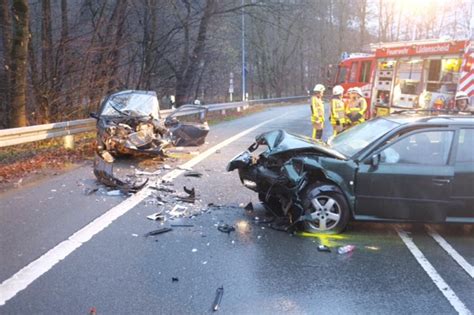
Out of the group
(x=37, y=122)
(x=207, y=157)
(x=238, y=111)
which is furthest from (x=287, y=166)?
(x=238, y=111)

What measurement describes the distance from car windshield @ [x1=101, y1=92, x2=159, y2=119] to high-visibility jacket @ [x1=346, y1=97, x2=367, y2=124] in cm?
442

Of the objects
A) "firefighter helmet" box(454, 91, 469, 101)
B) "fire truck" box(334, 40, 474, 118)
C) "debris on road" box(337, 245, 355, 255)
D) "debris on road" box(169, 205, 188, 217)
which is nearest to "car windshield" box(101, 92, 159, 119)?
"debris on road" box(169, 205, 188, 217)

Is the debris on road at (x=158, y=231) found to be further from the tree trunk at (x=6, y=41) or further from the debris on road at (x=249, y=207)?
the tree trunk at (x=6, y=41)

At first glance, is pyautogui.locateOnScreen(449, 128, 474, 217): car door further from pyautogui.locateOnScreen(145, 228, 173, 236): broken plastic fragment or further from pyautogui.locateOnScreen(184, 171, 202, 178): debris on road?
pyautogui.locateOnScreen(184, 171, 202, 178): debris on road

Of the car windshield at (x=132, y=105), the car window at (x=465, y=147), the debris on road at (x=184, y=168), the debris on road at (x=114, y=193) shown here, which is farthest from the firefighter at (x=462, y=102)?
the debris on road at (x=114, y=193)

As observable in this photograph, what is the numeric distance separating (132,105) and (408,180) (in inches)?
292

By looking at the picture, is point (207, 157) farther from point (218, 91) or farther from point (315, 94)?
point (218, 91)

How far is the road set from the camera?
12.6 ft

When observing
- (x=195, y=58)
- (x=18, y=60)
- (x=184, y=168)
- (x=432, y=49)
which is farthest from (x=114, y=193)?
(x=195, y=58)

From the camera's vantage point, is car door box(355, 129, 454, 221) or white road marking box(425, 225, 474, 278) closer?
white road marking box(425, 225, 474, 278)

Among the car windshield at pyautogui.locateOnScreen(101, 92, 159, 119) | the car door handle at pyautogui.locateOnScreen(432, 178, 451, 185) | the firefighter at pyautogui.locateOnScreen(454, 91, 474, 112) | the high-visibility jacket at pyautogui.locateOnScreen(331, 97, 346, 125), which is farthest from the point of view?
the firefighter at pyautogui.locateOnScreen(454, 91, 474, 112)

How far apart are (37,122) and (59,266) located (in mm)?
10224

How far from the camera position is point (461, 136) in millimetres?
5609

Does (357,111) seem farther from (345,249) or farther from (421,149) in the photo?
(345,249)
